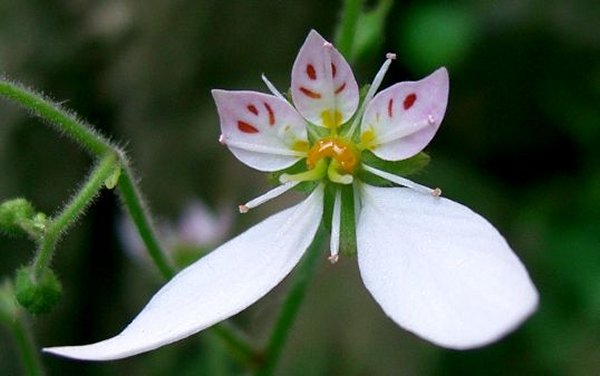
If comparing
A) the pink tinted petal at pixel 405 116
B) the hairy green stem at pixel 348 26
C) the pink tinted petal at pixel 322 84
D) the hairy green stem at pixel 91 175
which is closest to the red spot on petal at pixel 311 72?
the pink tinted petal at pixel 322 84

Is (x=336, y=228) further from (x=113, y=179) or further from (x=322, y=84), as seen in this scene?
(x=113, y=179)

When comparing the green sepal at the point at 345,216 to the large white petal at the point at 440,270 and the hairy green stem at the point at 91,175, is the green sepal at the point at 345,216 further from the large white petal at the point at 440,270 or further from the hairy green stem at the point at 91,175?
the hairy green stem at the point at 91,175

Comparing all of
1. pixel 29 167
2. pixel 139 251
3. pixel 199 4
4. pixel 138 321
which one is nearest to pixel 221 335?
pixel 138 321

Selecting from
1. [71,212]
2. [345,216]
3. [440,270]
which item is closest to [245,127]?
[345,216]

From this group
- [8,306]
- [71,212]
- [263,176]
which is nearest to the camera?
[71,212]

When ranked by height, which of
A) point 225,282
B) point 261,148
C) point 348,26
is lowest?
point 225,282
